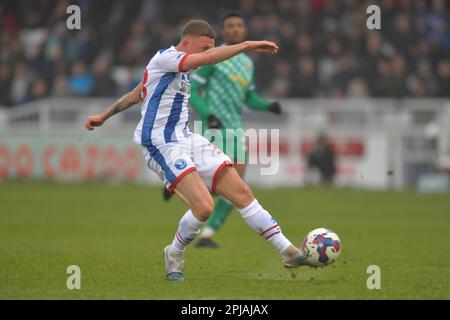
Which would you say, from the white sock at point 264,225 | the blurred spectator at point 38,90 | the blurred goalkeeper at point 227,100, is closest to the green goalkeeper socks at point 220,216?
the blurred goalkeeper at point 227,100

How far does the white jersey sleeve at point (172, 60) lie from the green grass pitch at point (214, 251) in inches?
66.6

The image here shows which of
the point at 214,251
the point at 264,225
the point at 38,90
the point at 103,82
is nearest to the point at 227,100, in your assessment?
the point at 214,251

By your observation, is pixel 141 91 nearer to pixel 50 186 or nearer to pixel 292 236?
pixel 292 236

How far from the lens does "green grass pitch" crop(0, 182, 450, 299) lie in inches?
296

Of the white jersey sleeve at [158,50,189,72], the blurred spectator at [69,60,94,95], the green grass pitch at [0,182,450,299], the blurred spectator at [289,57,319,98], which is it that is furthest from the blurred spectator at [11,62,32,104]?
the white jersey sleeve at [158,50,189,72]

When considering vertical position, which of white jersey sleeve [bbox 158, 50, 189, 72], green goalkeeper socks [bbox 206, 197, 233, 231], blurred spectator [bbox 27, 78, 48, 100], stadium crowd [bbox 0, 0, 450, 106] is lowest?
green goalkeeper socks [bbox 206, 197, 233, 231]

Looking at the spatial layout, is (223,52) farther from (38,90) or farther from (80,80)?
(38,90)

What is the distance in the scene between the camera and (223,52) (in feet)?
25.0

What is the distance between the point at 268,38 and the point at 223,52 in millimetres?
16485

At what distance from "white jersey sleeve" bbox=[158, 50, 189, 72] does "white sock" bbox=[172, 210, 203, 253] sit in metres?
1.17

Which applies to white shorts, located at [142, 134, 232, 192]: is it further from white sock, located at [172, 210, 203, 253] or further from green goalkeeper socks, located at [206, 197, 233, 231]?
green goalkeeper socks, located at [206, 197, 233, 231]

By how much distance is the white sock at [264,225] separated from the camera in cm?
820

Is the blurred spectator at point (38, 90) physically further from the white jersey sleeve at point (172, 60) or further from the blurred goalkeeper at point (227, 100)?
the white jersey sleeve at point (172, 60)

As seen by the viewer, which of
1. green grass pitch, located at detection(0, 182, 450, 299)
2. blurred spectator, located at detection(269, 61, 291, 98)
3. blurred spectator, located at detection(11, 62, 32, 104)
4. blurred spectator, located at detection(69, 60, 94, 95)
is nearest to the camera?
green grass pitch, located at detection(0, 182, 450, 299)
